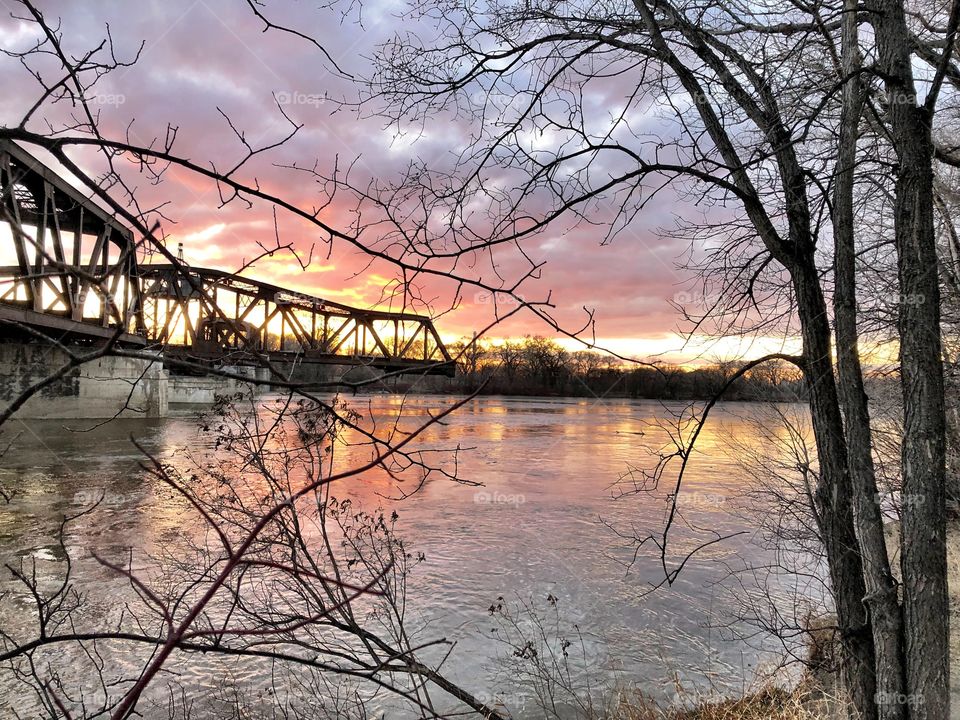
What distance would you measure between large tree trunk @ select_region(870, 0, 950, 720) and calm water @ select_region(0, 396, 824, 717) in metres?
2.01

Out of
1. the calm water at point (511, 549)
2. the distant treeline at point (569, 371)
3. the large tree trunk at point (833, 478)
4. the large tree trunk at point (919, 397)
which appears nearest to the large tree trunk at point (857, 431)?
the large tree trunk at point (919, 397)

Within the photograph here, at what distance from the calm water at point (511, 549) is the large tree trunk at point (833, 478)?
1.71 meters

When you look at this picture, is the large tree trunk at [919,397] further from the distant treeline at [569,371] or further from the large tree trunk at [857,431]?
the distant treeline at [569,371]

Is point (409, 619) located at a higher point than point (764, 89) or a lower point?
lower

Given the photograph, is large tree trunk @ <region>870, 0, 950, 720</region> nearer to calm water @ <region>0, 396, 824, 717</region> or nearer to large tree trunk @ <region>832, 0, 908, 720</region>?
large tree trunk @ <region>832, 0, 908, 720</region>

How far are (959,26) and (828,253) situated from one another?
3626 millimetres

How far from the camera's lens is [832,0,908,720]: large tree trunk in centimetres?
483

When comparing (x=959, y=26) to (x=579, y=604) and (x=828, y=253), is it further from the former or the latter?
(x=579, y=604)

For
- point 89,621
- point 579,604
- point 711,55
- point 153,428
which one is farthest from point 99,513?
point 153,428

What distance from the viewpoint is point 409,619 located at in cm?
859

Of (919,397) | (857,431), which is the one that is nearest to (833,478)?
(857,431)

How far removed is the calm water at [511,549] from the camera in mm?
7691

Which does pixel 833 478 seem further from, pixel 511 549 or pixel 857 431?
pixel 511 549

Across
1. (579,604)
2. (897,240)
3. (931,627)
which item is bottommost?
(579,604)
